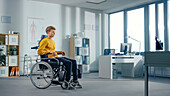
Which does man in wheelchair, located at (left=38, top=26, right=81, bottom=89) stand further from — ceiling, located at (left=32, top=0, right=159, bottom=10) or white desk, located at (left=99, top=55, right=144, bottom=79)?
ceiling, located at (left=32, top=0, right=159, bottom=10)

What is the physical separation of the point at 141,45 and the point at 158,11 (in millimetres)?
1328

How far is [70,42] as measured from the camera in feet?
25.8

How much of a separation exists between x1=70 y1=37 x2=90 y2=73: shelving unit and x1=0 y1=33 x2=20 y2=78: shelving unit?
2.01 m

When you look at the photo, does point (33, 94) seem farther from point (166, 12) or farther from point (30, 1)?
point (166, 12)

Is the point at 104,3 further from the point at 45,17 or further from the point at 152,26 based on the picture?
the point at 45,17

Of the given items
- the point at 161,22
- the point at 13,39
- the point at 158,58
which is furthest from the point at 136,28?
the point at 158,58

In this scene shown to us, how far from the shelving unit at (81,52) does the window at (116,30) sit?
4.18ft

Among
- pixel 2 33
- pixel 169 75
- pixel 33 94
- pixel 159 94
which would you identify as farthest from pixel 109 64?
pixel 2 33

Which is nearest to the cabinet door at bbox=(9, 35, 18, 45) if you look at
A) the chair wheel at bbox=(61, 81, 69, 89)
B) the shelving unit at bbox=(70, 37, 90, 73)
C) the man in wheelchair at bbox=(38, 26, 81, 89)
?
the shelving unit at bbox=(70, 37, 90, 73)

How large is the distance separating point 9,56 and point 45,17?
2.00 meters

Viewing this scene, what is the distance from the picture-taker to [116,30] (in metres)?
8.57

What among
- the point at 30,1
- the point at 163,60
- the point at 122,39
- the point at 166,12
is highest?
the point at 30,1

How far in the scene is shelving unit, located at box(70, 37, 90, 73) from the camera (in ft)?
25.3

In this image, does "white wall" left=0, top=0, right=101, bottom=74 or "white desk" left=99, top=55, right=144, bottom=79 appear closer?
"white desk" left=99, top=55, right=144, bottom=79
